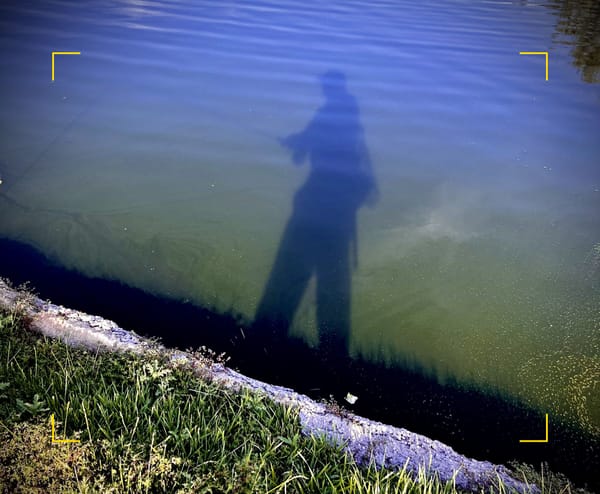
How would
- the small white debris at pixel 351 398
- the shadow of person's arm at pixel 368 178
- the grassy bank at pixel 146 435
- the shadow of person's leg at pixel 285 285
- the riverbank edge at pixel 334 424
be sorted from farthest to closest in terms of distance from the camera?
1. the shadow of person's arm at pixel 368 178
2. the shadow of person's leg at pixel 285 285
3. the small white debris at pixel 351 398
4. the riverbank edge at pixel 334 424
5. the grassy bank at pixel 146 435

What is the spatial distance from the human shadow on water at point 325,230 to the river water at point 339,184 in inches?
0.8

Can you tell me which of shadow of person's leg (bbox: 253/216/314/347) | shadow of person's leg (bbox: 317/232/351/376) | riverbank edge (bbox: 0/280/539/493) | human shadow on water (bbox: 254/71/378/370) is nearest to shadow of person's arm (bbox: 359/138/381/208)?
human shadow on water (bbox: 254/71/378/370)

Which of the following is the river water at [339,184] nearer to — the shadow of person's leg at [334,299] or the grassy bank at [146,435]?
the shadow of person's leg at [334,299]

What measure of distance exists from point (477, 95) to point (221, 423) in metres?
5.54

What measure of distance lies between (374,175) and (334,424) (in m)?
2.97

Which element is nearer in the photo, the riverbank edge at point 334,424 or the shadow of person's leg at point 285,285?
the riverbank edge at point 334,424

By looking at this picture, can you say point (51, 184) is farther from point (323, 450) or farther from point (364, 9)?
point (364, 9)

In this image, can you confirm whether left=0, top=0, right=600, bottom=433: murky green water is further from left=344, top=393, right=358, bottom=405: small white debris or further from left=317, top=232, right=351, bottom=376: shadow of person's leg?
left=344, top=393, right=358, bottom=405: small white debris

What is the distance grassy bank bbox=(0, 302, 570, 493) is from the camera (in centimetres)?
177

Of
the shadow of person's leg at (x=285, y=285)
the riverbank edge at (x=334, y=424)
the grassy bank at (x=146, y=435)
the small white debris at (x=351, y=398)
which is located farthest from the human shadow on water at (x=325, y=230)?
the grassy bank at (x=146, y=435)

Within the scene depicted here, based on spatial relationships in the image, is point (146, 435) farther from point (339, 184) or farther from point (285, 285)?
point (339, 184)

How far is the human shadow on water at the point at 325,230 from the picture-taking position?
3053 mm

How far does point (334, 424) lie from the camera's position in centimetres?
208

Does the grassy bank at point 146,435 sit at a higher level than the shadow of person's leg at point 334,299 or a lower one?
higher
